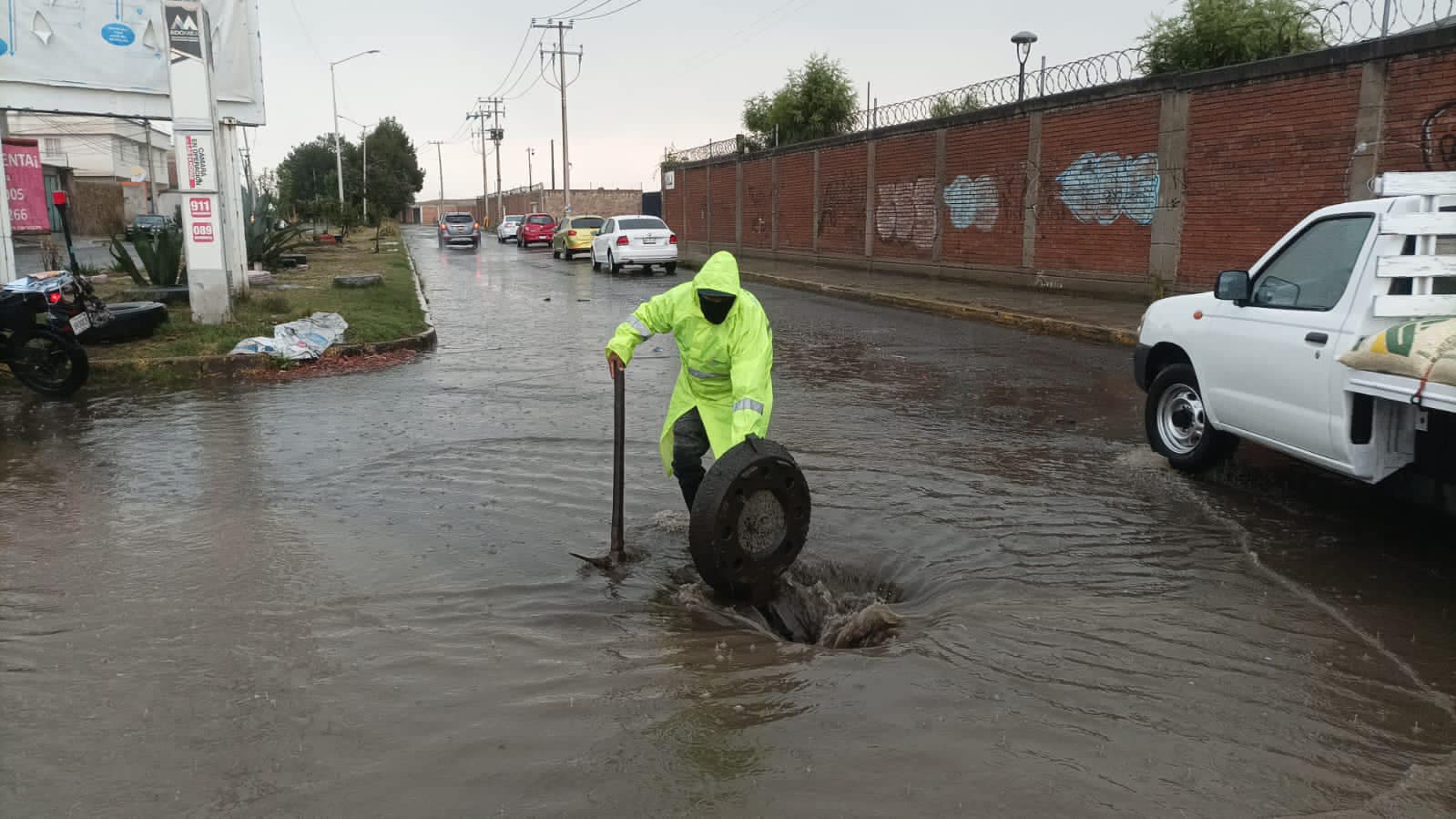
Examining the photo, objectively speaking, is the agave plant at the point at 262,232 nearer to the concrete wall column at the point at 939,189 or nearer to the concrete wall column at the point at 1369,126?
the concrete wall column at the point at 939,189

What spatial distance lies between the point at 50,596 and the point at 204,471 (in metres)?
2.38

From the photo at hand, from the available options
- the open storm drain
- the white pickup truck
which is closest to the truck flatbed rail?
the white pickup truck

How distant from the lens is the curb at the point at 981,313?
13859mm

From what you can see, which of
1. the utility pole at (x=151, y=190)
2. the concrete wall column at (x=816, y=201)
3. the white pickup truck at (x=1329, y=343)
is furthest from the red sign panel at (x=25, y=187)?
the utility pole at (x=151, y=190)

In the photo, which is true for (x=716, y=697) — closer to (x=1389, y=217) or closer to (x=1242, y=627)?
(x=1242, y=627)

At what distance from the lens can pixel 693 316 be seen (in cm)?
487

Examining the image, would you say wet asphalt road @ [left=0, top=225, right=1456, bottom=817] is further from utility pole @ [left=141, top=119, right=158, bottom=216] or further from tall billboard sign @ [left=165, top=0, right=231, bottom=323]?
utility pole @ [left=141, top=119, right=158, bottom=216]

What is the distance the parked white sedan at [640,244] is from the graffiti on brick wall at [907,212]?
5466 mm

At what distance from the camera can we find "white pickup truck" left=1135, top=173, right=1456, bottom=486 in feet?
16.3

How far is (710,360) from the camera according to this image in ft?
16.0

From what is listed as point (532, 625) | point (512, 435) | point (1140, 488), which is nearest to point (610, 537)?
point (532, 625)

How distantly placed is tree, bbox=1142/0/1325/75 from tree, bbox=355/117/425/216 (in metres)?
73.0

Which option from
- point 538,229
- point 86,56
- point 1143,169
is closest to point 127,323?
point 86,56

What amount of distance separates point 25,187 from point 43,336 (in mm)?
11461
